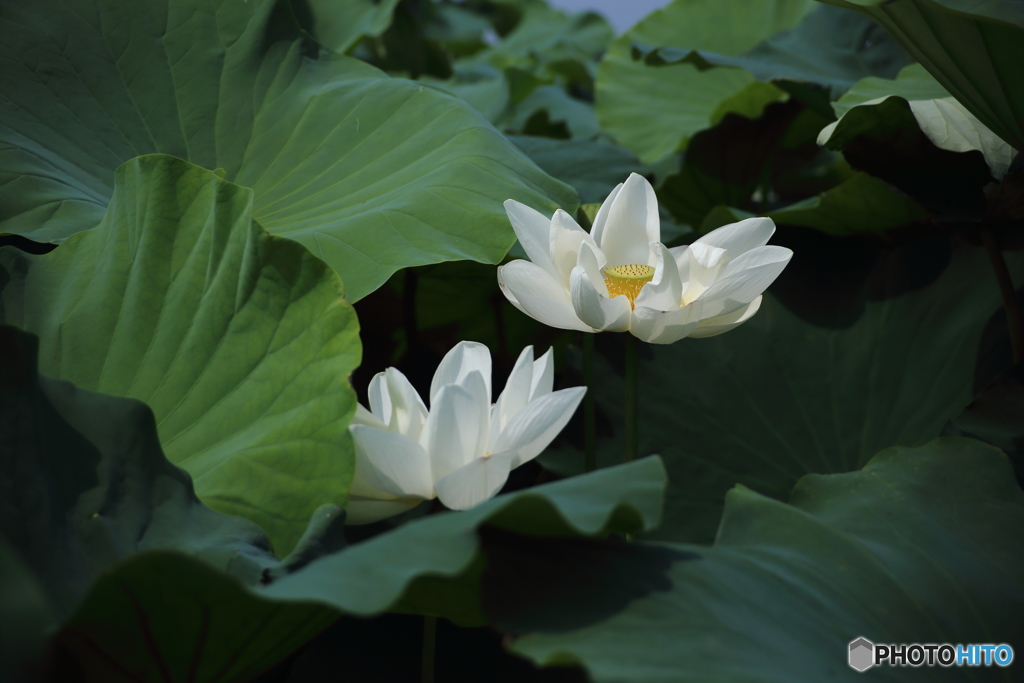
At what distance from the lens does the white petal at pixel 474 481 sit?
527 millimetres

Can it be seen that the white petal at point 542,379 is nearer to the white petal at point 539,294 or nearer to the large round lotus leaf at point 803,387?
the white petal at point 539,294

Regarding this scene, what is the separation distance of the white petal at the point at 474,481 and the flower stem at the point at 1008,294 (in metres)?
0.63

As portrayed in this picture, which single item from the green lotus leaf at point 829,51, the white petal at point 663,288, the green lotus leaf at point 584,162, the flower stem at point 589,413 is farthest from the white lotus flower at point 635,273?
the green lotus leaf at point 829,51

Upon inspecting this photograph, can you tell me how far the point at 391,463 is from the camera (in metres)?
0.55

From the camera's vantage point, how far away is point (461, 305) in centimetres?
125

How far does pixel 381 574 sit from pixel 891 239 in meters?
0.91

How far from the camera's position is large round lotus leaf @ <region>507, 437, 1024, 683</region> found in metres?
0.41

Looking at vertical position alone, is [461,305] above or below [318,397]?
below

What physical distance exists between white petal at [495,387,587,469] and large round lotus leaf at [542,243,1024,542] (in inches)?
12.1

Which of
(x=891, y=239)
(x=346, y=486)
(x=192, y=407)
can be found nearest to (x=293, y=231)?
(x=192, y=407)

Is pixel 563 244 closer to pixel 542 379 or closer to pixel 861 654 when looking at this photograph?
pixel 542 379

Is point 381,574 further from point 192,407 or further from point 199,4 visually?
point 199,4

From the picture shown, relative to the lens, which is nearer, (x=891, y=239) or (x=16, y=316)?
(x=16, y=316)

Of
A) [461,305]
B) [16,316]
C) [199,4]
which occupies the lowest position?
[461,305]
